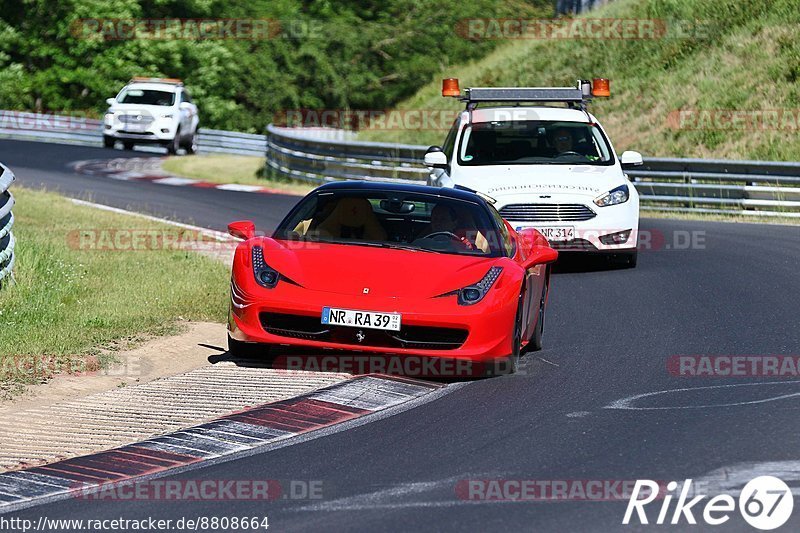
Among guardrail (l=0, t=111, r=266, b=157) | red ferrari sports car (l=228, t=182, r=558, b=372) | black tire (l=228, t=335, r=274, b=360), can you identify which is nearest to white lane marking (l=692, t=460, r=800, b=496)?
red ferrari sports car (l=228, t=182, r=558, b=372)

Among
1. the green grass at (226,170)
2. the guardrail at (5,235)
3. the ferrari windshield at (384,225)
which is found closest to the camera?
the ferrari windshield at (384,225)

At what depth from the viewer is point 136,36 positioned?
54.4m

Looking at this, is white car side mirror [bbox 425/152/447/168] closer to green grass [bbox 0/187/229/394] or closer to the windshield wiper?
green grass [bbox 0/187/229/394]

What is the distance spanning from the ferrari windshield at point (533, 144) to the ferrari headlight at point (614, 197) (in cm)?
59

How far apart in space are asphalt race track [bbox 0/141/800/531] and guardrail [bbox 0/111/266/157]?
103ft

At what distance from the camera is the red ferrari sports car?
9523mm

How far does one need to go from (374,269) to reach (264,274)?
0.76 m

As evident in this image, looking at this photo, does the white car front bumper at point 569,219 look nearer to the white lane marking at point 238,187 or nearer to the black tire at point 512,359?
the black tire at point 512,359

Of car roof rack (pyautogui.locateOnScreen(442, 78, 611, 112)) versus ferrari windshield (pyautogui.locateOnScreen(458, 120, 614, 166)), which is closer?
ferrari windshield (pyautogui.locateOnScreen(458, 120, 614, 166))

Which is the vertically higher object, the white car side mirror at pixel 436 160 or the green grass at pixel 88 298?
the white car side mirror at pixel 436 160

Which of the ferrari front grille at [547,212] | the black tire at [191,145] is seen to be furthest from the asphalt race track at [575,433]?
the black tire at [191,145]

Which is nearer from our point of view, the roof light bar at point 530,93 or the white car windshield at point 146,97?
the roof light bar at point 530,93

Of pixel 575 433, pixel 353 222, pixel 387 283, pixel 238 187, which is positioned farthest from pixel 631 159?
pixel 238 187

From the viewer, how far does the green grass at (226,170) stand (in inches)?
1158
